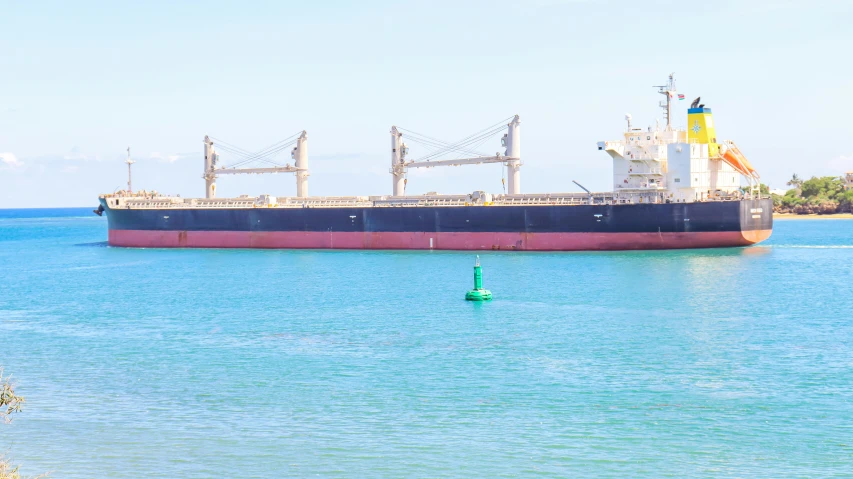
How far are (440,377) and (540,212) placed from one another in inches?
→ 926

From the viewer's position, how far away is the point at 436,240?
40281 millimetres

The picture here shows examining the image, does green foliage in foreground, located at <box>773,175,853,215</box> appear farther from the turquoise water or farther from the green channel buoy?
the green channel buoy

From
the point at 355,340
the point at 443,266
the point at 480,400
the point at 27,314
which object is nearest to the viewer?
the point at 480,400

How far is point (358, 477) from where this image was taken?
34.2 feet

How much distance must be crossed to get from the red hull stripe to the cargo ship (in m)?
0.05

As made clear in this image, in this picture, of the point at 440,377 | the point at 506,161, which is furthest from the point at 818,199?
the point at 440,377

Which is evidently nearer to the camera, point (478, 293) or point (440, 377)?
point (440, 377)

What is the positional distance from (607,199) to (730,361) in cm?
2209

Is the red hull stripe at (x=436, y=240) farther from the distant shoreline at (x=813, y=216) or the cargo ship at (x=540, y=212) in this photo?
the distant shoreline at (x=813, y=216)

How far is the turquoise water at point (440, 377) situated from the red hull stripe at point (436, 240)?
21.3ft

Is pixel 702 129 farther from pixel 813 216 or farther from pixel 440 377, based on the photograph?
pixel 813 216

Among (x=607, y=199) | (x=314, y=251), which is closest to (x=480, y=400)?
(x=607, y=199)

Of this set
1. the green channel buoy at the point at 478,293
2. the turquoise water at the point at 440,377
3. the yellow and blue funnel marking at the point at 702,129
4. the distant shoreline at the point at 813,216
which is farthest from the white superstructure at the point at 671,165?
the distant shoreline at the point at 813,216

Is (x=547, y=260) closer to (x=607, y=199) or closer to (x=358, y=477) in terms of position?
(x=607, y=199)
